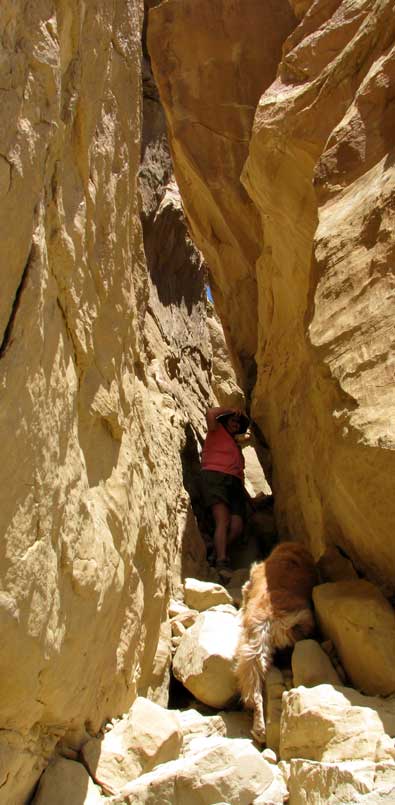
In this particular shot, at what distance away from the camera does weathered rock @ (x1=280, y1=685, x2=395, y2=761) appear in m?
2.48

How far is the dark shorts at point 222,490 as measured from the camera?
6109 mm

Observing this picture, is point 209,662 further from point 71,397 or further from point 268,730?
point 71,397

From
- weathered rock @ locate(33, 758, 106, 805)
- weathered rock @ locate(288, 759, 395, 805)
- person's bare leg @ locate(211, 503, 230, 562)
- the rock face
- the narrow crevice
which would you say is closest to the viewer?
the narrow crevice

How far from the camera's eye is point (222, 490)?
6145 mm

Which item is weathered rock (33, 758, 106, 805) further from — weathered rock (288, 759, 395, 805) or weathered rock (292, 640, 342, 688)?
weathered rock (292, 640, 342, 688)

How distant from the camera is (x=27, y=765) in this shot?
2.13 m

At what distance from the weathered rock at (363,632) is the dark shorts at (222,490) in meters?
2.63

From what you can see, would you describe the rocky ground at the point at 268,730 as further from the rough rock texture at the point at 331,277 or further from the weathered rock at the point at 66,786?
the rough rock texture at the point at 331,277

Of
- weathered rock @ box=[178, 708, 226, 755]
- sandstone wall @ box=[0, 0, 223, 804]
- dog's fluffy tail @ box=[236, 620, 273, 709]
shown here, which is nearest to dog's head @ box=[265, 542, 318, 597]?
dog's fluffy tail @ box=[236, 620, 273, 709]

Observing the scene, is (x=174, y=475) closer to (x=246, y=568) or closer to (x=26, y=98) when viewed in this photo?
(x=246, y=568)

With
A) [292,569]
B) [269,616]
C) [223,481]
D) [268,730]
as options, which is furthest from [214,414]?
[268,730]

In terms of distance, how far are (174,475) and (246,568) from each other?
40.3 inches

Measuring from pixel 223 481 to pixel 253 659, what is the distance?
284 cm

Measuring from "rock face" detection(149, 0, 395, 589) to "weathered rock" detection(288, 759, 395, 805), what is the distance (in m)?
1.26
